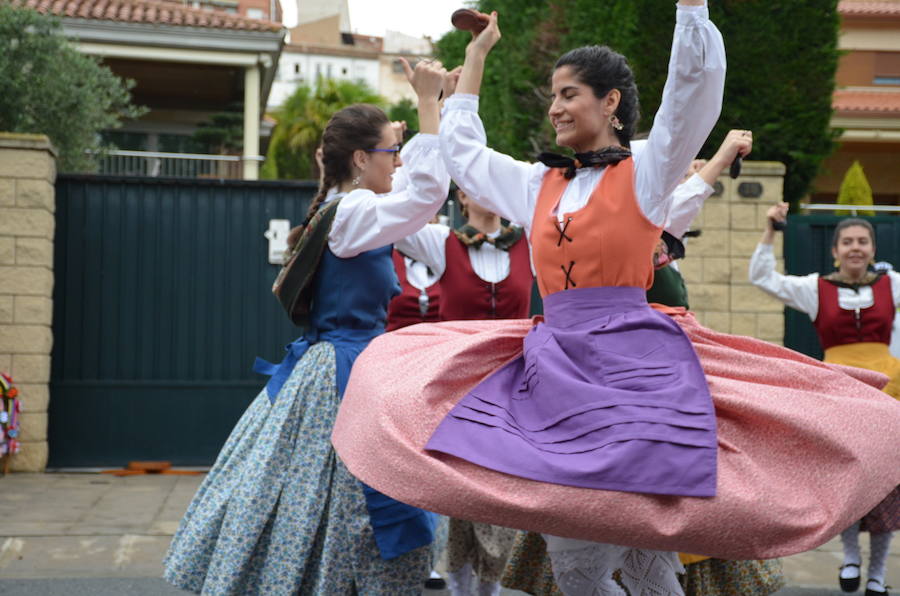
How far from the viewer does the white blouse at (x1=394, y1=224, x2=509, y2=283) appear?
5262mm

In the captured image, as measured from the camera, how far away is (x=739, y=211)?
28.8 feet

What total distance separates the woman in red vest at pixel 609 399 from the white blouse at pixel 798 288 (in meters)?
3.10

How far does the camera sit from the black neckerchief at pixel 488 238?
5.30 metres

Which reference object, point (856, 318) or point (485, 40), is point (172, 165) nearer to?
point (856, 318)

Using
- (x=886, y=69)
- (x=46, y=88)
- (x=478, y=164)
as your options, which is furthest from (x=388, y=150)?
(x=886, y=69)

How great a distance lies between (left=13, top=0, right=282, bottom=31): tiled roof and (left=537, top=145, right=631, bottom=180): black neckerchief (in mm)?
16783

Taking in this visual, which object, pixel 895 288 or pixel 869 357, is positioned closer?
pixel 869 357

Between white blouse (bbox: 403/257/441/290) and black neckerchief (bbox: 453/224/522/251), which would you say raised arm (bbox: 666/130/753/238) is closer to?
black neckerchief (bbox: 453/224/522/251)

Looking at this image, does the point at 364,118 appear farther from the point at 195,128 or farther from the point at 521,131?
the point at 195,128

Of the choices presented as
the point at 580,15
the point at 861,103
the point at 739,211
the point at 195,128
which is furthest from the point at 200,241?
the point at 861,103

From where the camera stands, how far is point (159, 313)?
8.84 meters

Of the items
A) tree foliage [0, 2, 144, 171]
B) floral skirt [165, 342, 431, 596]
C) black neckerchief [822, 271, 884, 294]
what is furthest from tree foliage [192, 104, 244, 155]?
floral skirt [165, 342, 431, 596]

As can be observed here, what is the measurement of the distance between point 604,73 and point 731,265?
19.4 feet

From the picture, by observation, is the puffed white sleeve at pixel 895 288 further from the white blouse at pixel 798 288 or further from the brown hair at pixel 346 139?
the brown hair at pixel 346 139
